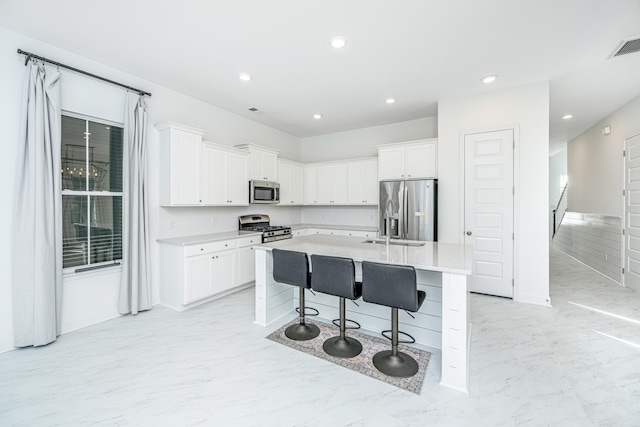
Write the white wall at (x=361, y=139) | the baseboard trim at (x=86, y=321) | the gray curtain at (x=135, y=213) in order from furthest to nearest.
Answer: the white wall at (x=361, y=139) < the gray curtain at (x=135, y=213) < the baseboard trim at (x=86, y=321)

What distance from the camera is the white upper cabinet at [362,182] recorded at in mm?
5273

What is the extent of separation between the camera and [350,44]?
2.69 meters

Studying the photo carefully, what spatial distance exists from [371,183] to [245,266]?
2.85 meters

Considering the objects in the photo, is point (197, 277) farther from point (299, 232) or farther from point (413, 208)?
point (413, 208)

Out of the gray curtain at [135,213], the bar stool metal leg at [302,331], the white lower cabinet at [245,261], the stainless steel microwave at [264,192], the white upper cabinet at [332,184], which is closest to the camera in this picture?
the bar stool metal leg at [302,331]

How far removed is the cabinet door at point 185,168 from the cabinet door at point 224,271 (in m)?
0.87

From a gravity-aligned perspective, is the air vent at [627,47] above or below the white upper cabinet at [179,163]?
above

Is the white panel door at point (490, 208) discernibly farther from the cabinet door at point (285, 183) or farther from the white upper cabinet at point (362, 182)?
the cabinet door at point (285, 183)

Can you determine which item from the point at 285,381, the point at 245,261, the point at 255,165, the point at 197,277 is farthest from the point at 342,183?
the point at 285,381

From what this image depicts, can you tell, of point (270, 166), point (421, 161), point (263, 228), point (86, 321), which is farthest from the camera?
point (270, 166)

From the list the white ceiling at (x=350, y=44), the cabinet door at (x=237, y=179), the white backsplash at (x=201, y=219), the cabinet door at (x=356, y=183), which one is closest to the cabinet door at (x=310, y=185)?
the cabinet door at (x=356, y=183)

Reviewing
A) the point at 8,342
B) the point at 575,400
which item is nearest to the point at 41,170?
the point at 8,342

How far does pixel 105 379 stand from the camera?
6.98 ft

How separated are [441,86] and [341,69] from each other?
1.50 meters
